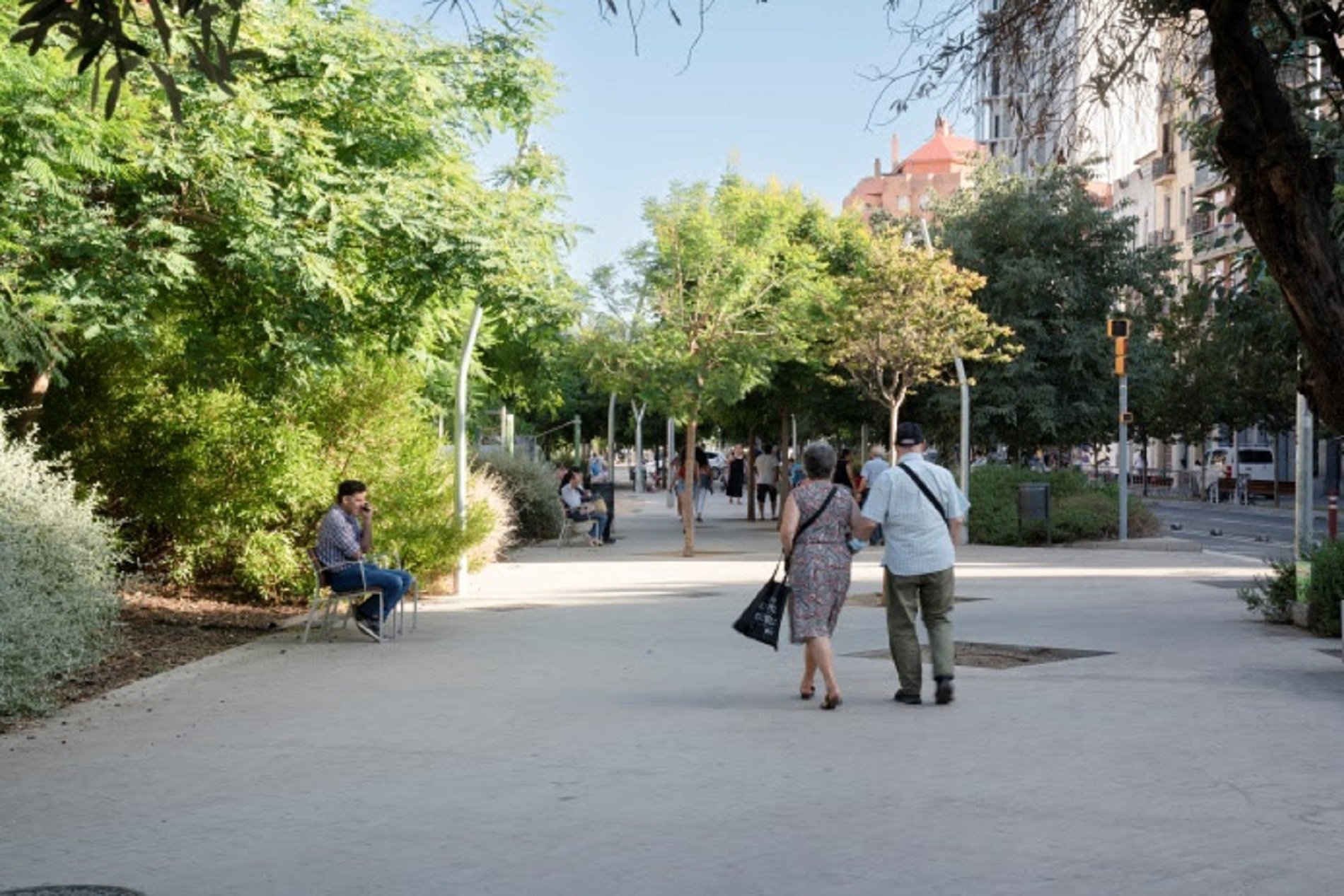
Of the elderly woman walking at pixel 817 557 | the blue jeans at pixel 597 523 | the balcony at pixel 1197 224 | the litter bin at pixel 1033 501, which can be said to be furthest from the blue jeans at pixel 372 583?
the balcony at pixel 1197 224

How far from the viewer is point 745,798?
784 cm

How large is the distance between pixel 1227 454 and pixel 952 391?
34.7 meters

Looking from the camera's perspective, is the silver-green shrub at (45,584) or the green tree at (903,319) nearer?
the silver-green shrub at (45,584)

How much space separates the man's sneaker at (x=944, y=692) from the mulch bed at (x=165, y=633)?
5.33 meters

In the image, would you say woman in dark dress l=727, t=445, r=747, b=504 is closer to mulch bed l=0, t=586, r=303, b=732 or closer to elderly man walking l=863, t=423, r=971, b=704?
mulch bed l=0, t=586, r=303, b=732

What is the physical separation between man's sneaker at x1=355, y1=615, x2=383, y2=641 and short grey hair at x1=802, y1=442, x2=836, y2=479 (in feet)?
17.2

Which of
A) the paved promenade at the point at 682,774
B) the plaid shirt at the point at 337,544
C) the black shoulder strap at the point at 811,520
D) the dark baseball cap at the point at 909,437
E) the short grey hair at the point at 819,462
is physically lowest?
the paved promenade at the point at 682,774

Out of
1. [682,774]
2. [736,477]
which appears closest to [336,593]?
[682,774]

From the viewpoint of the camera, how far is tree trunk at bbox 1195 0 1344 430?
6.51 m

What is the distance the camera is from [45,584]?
38.9ft

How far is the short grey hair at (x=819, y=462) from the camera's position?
11.4 metres

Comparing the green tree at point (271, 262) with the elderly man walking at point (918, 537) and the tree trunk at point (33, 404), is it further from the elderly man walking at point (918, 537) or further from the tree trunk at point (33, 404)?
the elderly man walking at point (918, 537)

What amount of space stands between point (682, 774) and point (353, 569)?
7.41 m

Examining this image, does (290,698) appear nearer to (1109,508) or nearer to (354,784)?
(354,784)
